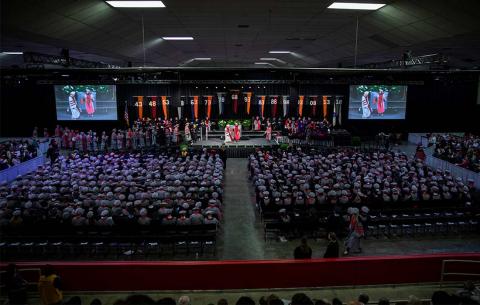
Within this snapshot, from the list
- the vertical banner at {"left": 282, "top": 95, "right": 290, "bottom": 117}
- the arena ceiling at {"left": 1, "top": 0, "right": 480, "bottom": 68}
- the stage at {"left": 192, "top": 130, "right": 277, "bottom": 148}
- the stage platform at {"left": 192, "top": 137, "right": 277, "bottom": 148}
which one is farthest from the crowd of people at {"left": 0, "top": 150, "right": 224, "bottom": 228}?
the vertical banner at {"left": 282, "top": 95, "right": 290, "bottom": 117}

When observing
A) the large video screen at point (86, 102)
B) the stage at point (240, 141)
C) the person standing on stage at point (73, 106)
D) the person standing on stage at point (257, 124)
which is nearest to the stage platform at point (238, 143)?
the stage at point (240, 141)

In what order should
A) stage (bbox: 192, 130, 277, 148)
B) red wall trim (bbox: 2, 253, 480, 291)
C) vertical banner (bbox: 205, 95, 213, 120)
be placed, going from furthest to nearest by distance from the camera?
vertical banner (bbox: 205, 95, 213, 120) < stage (bbox: 192, 130, 277, 148) < red wall trim (bbox: 2, 253, 480, 291)

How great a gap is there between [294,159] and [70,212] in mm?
11949

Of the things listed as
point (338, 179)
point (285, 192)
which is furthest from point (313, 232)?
point (338, 179)

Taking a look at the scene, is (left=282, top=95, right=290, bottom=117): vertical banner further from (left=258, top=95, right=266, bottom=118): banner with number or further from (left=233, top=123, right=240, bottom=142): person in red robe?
(left=233, top=123, right=240, bottom=142): person in red robe

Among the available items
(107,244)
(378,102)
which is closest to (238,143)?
(378,102)

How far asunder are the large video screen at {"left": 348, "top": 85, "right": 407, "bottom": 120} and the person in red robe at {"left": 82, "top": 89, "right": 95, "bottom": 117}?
2270 centimetres

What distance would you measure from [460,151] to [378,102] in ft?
34.1

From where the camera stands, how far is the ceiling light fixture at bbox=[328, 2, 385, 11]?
32.7 feet

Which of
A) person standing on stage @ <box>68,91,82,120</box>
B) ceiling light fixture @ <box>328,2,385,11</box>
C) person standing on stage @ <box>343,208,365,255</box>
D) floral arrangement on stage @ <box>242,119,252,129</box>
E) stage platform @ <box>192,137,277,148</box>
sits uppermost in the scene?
ceiling light fixture @ <box>328,2,385,11</box>

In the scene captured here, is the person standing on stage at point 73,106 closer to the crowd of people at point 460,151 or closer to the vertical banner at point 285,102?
the vertical banner at point 285,102

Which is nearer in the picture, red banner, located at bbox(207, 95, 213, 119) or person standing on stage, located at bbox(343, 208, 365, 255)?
person standing on stage, located at bbox(343, 208, 365, 255)

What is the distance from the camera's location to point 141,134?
27688mm

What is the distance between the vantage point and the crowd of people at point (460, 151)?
1973 cm
